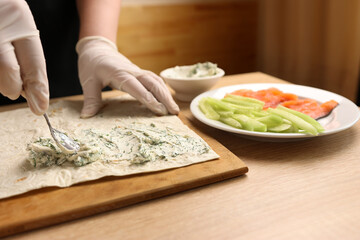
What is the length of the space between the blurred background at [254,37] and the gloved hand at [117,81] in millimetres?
1625

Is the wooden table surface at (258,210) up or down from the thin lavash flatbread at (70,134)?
down

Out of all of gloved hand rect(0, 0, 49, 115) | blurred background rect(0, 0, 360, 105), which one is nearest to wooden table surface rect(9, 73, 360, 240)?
gloved hand rect(0, 0, 49, 115)

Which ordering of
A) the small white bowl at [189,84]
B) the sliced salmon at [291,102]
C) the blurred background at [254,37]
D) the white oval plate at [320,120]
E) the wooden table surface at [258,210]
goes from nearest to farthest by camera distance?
the wooden table surface at [258,210] < the white oval plate at [320,120] < the sliced salmon at [291,102] < the small white bowl at [189,84] < the blurred background at [254,37]

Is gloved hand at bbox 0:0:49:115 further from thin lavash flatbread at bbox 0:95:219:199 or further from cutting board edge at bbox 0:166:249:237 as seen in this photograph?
cutting board edge at bbox 0:166:249:237

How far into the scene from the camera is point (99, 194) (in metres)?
0.79

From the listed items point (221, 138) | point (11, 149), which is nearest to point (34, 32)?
point (11, 149)

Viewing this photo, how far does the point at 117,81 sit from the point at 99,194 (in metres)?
0.63

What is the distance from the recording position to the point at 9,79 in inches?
33.9

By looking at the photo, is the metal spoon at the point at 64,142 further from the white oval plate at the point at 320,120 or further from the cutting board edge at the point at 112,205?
the white oval plate at the point at 320,120

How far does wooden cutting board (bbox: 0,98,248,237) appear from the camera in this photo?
0.73m

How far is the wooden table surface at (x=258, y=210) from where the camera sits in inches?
27.2

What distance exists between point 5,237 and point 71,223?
0.13 m

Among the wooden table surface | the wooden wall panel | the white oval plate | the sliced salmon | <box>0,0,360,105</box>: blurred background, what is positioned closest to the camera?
the wooden table surface

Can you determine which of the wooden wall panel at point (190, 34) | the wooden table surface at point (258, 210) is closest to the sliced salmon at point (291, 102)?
the wooden table surface at point (258, 210)
